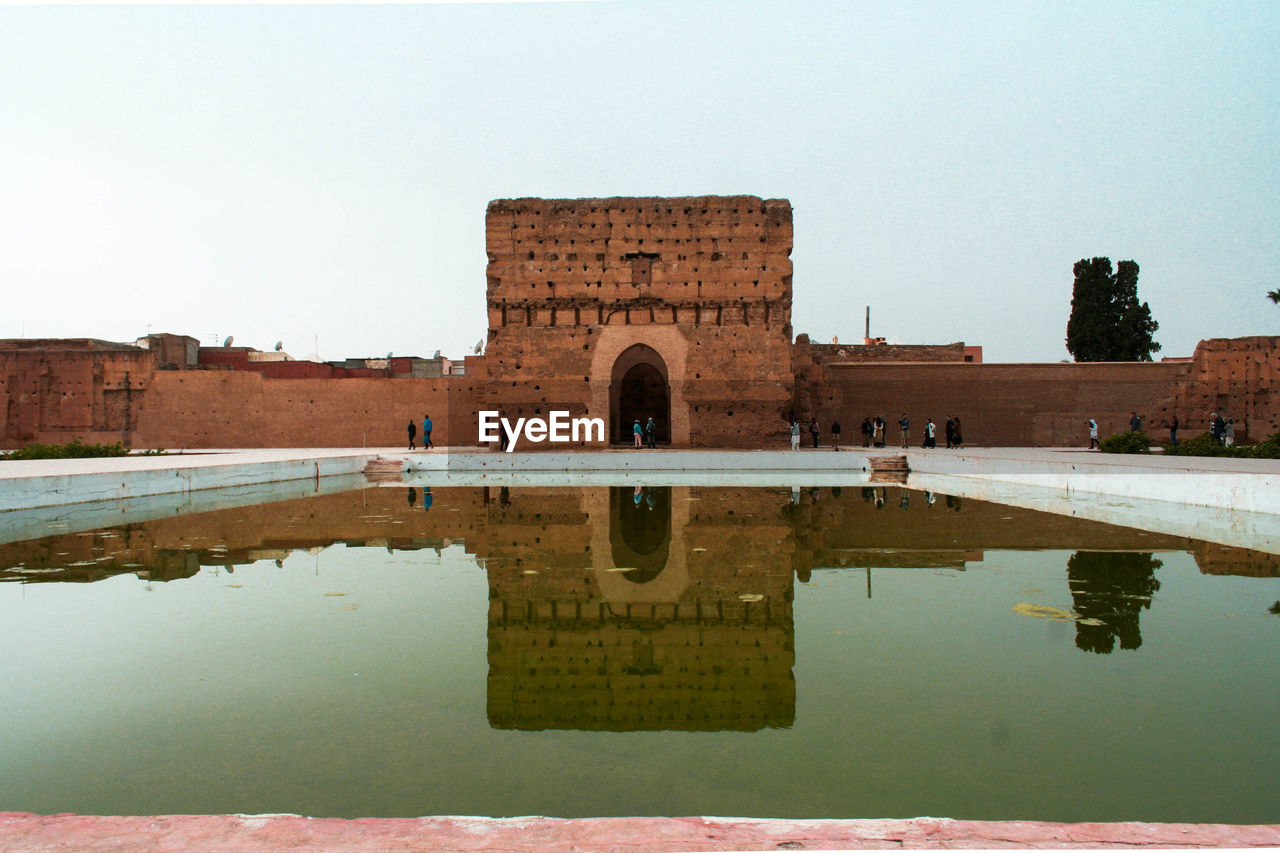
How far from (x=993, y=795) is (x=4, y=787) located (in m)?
2.85

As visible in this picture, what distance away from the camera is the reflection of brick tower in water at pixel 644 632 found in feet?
10.3

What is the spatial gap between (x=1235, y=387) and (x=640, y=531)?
68.5 feet

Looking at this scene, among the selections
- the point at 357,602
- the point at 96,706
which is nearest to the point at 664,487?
the point at 357,602

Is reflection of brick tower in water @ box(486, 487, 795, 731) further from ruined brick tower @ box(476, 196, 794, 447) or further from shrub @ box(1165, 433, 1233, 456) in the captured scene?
ruined brick tower @ box(476, 196, 794, 447)

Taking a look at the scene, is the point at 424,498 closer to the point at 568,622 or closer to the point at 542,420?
the point at 568,622

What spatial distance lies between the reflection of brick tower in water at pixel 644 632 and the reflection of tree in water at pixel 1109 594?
155 cm

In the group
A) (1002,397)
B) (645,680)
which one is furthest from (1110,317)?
(645,680)

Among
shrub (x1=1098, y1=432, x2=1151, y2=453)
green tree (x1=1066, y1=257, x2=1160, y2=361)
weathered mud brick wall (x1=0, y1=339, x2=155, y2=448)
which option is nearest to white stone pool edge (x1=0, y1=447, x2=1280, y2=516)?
shrub (x1=1098, y1=432, x2=1151, y2=453)

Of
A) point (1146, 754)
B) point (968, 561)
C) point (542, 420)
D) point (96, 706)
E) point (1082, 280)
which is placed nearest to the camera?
point (1146, 754)

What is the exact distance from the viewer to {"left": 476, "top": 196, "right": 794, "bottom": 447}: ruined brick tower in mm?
20062

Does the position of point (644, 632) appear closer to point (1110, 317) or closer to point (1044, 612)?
point (1044, 612)

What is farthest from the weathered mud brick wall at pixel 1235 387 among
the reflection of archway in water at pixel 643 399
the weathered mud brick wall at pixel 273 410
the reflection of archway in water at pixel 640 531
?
the weathered mud brick wall at pixel 273 410

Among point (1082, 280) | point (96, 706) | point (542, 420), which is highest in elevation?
point (1082, 280)

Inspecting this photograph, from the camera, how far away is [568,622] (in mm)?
4457
